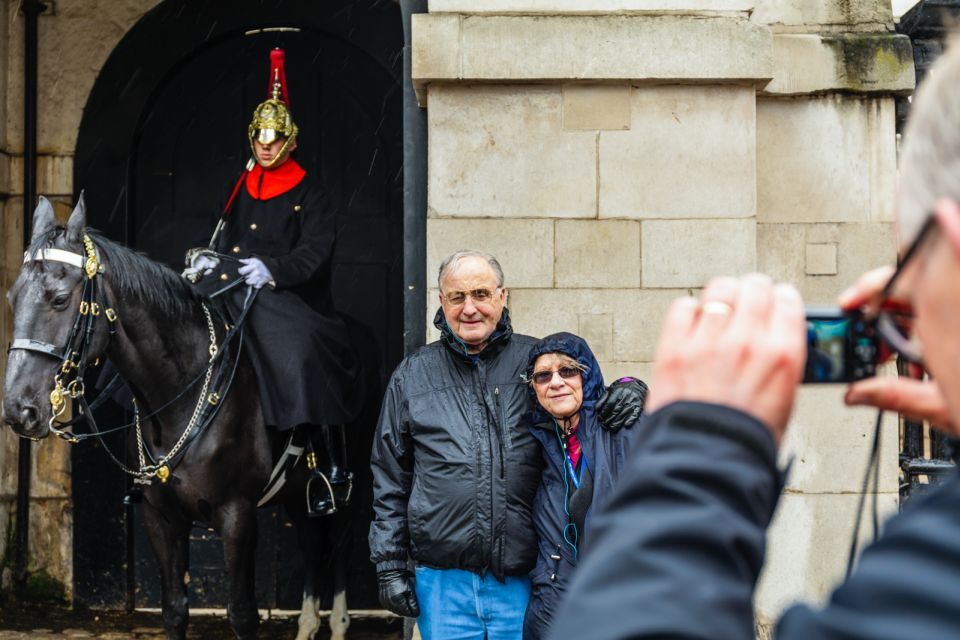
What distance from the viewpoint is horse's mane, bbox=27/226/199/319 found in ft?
16.5

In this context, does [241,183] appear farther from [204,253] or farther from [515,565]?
[515,565]

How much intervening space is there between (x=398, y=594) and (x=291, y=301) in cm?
220

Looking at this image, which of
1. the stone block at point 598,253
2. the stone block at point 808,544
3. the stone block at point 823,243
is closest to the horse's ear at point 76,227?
the stone block at point 598,253

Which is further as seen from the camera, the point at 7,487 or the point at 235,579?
the point at 7,487

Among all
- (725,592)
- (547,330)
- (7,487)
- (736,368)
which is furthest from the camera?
(7,487)

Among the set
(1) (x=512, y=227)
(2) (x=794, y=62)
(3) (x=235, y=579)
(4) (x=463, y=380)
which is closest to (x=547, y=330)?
(1) (x=512, y=227)

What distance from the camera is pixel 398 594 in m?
3.96

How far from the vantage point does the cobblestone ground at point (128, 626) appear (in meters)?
6.54

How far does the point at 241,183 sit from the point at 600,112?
223 centimetres

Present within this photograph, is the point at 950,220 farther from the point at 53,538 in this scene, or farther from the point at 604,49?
the point at 53,538

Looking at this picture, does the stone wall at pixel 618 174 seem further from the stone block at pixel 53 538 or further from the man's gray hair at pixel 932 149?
the man's gray hair at pixel 932 149

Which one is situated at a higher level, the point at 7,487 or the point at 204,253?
the point at 204,253

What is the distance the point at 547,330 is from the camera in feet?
15.3

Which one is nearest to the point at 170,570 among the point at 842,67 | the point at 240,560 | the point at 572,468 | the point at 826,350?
the point at 240,560
